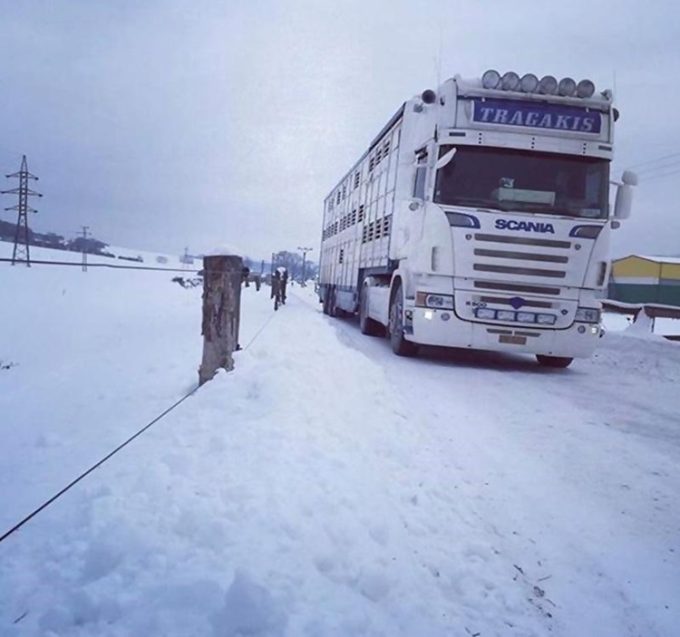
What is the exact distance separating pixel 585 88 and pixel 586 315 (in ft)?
10.4

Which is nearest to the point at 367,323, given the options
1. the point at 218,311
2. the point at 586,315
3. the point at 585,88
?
the point at 586,315

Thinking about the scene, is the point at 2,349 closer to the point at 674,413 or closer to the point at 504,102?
the point at 504,102

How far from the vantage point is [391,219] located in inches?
345

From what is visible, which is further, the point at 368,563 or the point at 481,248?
the point at 481,248

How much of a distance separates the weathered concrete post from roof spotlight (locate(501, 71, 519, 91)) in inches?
190

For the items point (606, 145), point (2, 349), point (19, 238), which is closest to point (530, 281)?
point (606, 145)

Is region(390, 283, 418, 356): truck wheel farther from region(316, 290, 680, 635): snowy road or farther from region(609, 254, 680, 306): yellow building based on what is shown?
region(609, 254, 680, 306): yellow building

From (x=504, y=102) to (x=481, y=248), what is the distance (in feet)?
6.87

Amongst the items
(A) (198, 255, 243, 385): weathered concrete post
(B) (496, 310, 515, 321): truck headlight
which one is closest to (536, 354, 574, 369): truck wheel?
(B) (496, 310, 515, 321): truck headlight

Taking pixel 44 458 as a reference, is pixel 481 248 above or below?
above

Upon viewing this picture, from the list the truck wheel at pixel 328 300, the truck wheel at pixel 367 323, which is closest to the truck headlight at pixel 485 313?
the truck wheel at pixel 367 323

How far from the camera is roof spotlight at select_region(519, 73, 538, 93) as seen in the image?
6.74m

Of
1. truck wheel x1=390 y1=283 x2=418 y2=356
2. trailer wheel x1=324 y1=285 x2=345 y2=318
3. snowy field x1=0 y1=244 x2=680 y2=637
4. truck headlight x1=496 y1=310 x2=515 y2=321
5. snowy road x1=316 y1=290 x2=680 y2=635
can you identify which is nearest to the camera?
snowy field x1=0 y1=244 x2=680 y2=637

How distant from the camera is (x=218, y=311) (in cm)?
446
